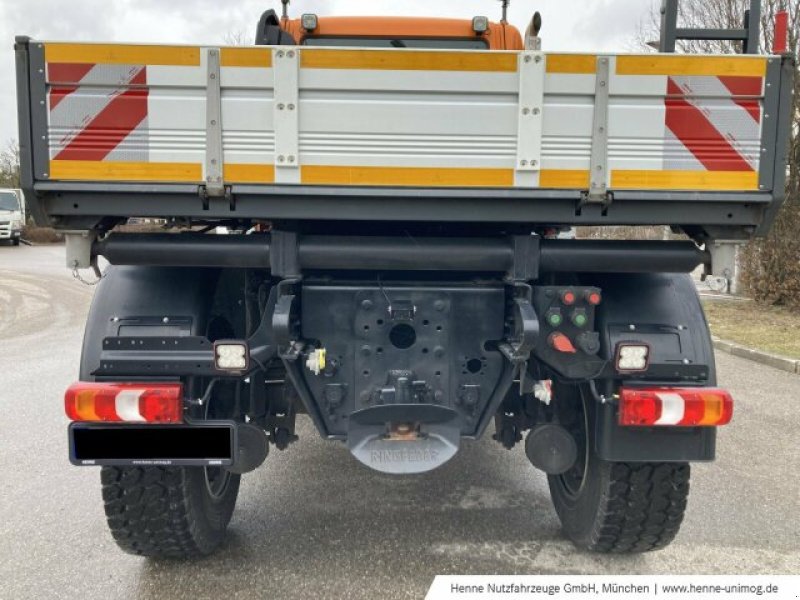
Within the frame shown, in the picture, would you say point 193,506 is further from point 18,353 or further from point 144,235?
point 18,353

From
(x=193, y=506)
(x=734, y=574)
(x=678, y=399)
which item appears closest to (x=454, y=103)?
(x=678, y=399)

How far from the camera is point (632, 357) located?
2.50 m

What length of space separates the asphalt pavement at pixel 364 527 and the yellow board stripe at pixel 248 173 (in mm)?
1739

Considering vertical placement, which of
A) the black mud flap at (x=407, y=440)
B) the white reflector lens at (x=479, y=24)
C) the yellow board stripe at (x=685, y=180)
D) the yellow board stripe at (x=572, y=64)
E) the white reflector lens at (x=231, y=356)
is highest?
the white reflector lens at (x=479, y=24)

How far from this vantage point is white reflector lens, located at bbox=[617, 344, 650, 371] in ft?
8.18

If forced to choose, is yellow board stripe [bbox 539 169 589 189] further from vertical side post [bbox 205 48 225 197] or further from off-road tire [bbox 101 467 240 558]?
off-road tire [bbox 101 467 240 558]

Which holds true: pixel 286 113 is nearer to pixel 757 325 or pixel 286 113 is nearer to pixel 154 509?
pixel 154 509

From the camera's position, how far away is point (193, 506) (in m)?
2.92

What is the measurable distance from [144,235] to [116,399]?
0.65 m

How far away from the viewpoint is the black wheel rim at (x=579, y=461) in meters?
3.03

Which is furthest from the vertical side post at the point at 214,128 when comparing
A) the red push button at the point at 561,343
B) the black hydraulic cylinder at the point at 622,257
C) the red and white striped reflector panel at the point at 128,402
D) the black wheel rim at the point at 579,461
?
the black wheel rim at the point at 579,461

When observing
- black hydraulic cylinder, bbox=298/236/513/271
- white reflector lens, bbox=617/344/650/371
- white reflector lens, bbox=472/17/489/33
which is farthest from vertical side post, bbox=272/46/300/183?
white reflector lens, bbox=472/17/489/33

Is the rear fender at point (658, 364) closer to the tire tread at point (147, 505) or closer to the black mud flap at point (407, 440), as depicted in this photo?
the black mud flap at point (407, 440)

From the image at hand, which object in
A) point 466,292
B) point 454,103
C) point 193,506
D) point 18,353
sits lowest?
point 18,353
